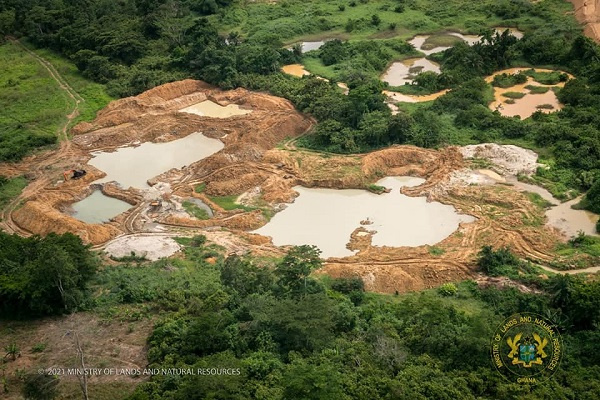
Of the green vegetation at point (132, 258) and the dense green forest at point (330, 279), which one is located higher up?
the dense green forest at point (330, 279)

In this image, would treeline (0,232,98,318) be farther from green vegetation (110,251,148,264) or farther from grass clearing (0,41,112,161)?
grass clearing (0,41,112,161)

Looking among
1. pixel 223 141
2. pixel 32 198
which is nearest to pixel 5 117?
pixel 32 198

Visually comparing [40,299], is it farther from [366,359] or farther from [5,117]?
[5,117]

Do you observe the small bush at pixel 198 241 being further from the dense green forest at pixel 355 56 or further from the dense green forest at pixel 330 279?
the dense green forest at pixel 355 56

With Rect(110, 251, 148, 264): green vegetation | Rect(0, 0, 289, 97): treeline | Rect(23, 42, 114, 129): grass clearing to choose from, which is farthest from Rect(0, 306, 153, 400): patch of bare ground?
Rect(0, 0, 289, 97): treeline

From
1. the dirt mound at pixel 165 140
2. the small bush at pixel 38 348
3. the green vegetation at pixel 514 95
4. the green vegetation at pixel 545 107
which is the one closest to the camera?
the small bush at pixel 38 348

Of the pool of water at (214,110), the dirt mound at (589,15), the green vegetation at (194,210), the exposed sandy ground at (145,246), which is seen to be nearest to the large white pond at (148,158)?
the pool of water at (214,110)
